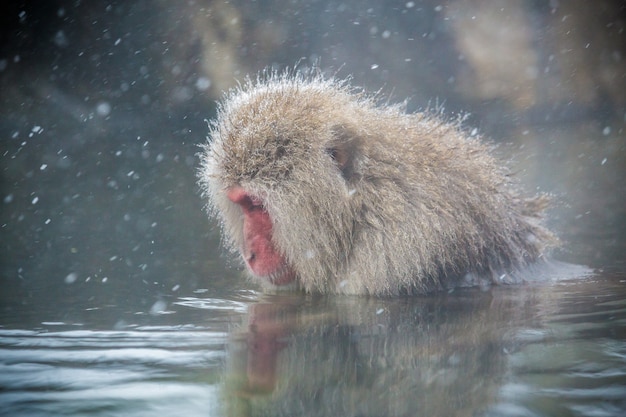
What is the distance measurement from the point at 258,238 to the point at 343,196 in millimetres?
466

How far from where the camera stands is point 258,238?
3154 millimetres

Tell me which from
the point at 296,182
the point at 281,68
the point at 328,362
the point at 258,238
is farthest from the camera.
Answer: the point at 281,68

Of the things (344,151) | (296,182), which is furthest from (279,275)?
(344,151)

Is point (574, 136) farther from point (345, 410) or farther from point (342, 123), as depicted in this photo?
point (345, 410)

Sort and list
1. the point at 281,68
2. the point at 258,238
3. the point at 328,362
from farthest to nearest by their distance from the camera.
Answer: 1. the point at 281,68
2. the point at 258,238
3. the point at 328,362

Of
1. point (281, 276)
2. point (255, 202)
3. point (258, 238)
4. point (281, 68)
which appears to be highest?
point (281, 68)

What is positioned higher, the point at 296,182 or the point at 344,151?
the point at 344,151

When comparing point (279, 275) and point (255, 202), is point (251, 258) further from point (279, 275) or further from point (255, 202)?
point (255, 202)

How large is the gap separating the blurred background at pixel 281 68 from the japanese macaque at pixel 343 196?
4408 mm

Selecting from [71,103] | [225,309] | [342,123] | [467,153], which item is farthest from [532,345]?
[71,103]

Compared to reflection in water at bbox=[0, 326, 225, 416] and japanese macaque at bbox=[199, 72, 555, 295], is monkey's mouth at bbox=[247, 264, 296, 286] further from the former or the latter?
reflection in water at bbox=[0, 326, 225, 416]

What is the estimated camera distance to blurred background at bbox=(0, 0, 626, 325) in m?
8.18

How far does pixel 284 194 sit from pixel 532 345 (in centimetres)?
148

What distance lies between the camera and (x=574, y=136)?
9.00 meters
